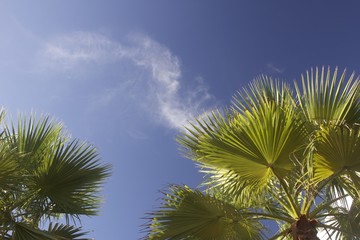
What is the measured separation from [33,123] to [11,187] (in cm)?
132

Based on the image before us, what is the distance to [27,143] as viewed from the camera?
5.74 metres

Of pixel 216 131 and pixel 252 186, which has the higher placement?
pixel 216 131

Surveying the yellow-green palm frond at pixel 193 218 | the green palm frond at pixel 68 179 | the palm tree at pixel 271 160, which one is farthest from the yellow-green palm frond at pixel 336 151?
the green palm frond at pixel 68 179

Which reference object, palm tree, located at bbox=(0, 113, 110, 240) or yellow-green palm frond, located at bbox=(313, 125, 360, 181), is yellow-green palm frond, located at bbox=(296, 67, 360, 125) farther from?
palm tree, located at bbox=(0, 113, 110, 240)

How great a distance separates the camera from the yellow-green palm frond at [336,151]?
430 cm

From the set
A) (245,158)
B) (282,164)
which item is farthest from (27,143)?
(282,164)

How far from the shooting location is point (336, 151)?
446 cm

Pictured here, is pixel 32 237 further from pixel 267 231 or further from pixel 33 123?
pixel 267 231

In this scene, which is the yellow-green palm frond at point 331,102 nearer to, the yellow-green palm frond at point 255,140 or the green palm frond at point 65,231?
the yellow-green palm frond at point 255,140

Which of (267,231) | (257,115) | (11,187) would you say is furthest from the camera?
(267,231)

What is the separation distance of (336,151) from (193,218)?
194 centimetres

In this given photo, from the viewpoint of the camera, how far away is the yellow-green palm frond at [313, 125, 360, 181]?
430cm

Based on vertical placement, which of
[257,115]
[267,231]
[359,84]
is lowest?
[267,231]

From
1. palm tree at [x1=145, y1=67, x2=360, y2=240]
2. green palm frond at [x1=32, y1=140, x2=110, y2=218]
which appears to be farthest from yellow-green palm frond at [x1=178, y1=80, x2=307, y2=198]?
green palm frond at [x1=32, y1=140, x2=110, y2=218]
